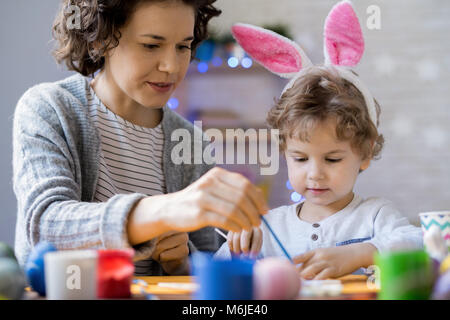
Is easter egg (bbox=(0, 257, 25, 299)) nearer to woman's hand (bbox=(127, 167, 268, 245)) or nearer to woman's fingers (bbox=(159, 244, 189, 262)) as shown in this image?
woman's hand (bbox=(127, 167, 268, 245))

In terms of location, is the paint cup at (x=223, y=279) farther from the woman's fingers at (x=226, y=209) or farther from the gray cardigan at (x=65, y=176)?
the gray cardigan at (x=65, y=176)

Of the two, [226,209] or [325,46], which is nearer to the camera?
[226,209]

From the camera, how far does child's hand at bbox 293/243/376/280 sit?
998mm

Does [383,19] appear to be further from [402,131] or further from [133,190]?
[133,190]

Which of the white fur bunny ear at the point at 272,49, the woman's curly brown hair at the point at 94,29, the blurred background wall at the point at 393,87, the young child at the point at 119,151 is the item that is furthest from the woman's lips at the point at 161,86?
the blurred background wall at the point at 393,87

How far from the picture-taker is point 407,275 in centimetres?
64

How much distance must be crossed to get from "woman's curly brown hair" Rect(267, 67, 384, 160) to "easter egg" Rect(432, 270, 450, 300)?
71 centimetres

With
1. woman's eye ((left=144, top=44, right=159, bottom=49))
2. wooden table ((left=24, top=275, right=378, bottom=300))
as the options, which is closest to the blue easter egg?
wooden table ((left=24, top=275, right=378, bottom=300))

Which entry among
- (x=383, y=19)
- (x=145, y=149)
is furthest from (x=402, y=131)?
(x=145, y=149)

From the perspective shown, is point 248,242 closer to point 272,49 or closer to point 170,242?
point 170,242

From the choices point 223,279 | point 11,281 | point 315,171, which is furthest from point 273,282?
point 315,171

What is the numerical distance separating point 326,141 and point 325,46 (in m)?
0.26

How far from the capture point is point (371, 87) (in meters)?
3.59

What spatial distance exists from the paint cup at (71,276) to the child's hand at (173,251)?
1.46ft
